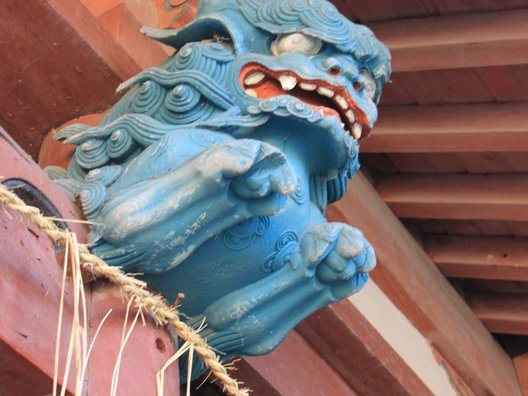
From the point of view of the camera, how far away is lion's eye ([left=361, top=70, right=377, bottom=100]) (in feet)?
5.94

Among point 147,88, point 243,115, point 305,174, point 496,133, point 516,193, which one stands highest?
point 147,88

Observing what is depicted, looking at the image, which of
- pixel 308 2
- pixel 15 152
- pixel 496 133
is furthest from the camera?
pixel 496 133

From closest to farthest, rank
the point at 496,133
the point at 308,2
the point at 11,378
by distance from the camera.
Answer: the point at 11,378 → the point at 308,2 → the point at 496,133

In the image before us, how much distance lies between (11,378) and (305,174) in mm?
605

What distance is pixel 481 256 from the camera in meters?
3.35

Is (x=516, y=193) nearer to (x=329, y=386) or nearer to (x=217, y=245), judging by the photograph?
(x=329, y=386)

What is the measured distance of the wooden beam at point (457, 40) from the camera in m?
2.62

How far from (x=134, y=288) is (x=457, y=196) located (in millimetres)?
1863

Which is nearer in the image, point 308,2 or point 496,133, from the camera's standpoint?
point 308,2

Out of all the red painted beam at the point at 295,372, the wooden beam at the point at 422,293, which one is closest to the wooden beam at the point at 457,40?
the wooden beam at the point at 422,293

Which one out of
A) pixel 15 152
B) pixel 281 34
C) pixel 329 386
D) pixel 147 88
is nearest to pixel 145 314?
pixel 15 152

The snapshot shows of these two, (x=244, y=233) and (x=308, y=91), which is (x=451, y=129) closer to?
(x=308, y=91)

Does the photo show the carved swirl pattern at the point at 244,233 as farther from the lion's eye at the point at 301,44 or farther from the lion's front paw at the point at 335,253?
the lion's eye at the point at 301,44

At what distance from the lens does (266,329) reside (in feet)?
5.34
